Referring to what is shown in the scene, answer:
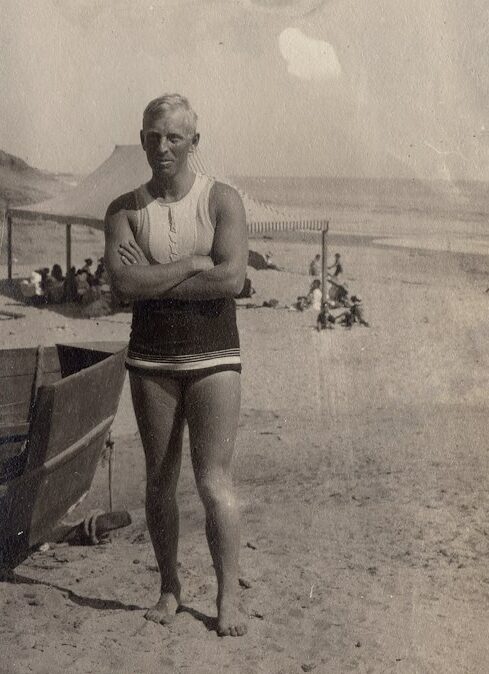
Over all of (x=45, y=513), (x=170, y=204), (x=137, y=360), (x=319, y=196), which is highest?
(x=319, y=196)

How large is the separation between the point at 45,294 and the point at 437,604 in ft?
28.6

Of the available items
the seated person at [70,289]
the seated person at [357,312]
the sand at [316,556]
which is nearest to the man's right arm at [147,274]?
the sand at [316,556]

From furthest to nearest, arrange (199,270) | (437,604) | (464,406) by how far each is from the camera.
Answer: (464,406) → (437,604) → (199,270)

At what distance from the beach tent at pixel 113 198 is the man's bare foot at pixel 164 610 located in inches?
279

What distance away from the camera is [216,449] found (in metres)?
2.52

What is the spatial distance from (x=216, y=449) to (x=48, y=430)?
674mm

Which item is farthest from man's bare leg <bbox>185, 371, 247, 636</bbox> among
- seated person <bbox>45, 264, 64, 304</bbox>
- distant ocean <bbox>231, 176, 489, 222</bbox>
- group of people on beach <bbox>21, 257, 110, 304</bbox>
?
seated person <bbox>45, 264, 64, 304</bbox>

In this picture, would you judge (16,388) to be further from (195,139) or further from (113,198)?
(113,198)

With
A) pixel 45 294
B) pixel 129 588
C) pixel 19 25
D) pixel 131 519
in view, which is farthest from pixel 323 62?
pixel 45 294

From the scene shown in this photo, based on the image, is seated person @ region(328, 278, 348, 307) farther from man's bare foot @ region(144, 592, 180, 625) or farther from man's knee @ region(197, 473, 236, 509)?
man's knee @ region(197, 473, 236, 509)

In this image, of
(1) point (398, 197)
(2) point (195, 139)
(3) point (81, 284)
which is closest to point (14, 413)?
(2) point (195, 139)

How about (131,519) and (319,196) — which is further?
(319,196)

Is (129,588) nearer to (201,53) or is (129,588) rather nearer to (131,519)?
(131,519)

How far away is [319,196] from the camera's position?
42719 millimetres
